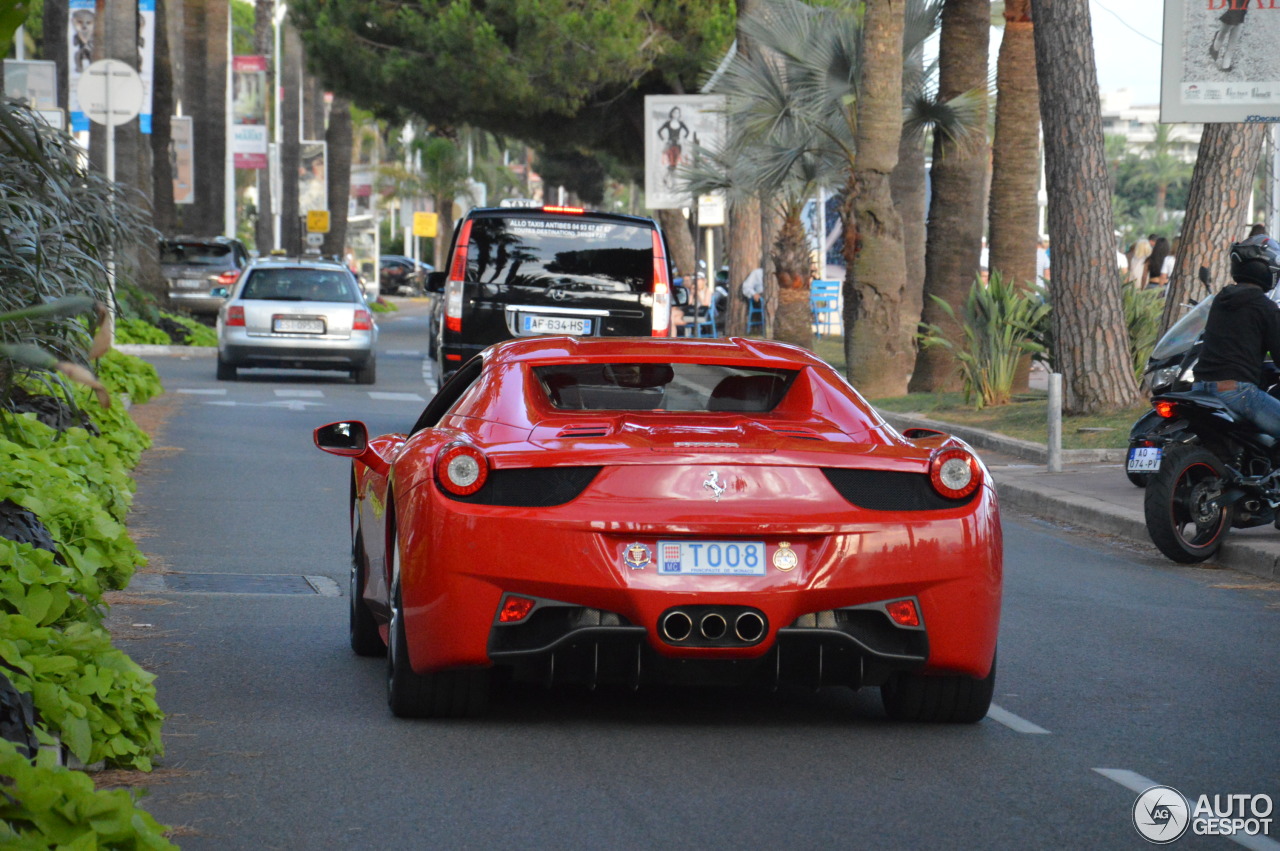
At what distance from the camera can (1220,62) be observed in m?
16.1

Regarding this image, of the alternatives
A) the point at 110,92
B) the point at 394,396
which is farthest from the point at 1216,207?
the point at 110,92

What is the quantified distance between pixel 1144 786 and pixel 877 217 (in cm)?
1842

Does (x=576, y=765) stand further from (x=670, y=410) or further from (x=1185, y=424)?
(x=1185, y=424)

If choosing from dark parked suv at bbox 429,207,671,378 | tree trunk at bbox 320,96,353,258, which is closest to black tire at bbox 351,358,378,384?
dark parked suv at bbox 429,207,671,378

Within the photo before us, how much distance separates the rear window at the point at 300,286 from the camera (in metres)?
26.1

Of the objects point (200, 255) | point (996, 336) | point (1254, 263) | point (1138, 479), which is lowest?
point (1138, 479)

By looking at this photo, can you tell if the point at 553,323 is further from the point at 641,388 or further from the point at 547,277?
the point at 641,388

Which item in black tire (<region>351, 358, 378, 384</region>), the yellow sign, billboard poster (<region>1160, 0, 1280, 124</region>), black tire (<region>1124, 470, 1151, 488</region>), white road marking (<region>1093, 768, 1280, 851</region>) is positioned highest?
billboard poster (<region>1160, 0, 1280, 124</region>)

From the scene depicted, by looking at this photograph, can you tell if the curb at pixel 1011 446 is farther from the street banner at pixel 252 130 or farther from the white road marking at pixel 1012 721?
the street banner at pixel 252 130

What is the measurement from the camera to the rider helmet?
11.5 metres

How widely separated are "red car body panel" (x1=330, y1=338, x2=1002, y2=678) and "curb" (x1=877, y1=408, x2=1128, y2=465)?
9064mm

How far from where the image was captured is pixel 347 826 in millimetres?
5152

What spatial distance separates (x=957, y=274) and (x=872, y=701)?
18148 mm

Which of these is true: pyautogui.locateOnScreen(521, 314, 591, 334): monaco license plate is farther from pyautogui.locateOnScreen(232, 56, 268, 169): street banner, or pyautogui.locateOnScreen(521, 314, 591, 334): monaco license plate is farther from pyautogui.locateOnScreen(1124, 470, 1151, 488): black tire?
pyautogui.locateOnScreen(232, 56, 268, 169): street banner
